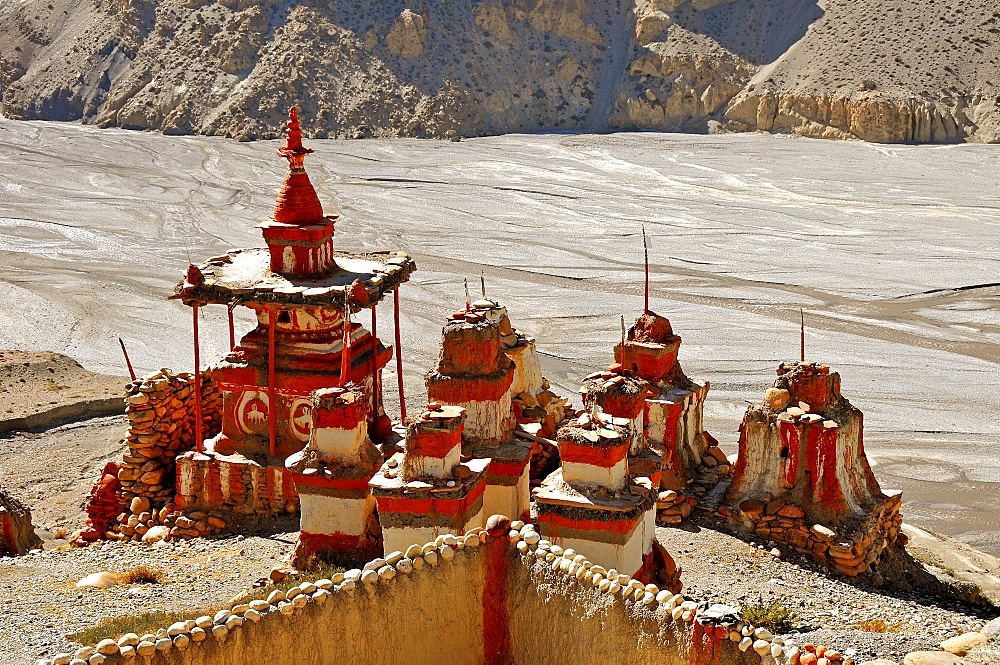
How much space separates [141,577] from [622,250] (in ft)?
93.4

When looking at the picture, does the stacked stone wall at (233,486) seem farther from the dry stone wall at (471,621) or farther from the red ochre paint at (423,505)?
the dry stone wall at (471,621)

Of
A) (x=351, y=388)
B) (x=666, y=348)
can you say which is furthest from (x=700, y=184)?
(x=351, y=388)

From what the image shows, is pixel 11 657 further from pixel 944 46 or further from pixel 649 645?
pixel 944 46

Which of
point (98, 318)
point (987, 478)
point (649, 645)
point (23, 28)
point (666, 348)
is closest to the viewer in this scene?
point (649, 645)

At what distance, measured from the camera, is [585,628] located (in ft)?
25.5

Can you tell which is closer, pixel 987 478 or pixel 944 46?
pixel 987 478

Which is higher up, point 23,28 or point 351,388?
point 23,28

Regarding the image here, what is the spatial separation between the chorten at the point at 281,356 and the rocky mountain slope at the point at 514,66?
2019 inches

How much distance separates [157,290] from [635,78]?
4448 cm

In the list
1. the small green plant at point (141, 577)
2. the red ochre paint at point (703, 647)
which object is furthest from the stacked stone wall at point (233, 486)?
the red ochre paint at point (703, 647)

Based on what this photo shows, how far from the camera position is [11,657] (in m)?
8.92

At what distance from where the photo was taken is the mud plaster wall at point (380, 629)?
290 inches

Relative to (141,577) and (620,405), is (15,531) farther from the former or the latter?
(620,405)

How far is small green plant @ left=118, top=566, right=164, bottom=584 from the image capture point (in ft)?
35.7
